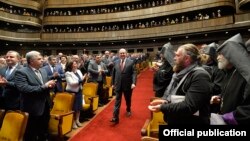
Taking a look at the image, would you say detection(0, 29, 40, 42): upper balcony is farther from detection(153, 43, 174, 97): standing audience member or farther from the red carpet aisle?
detection(153, 43, 174, 97): standing audience member

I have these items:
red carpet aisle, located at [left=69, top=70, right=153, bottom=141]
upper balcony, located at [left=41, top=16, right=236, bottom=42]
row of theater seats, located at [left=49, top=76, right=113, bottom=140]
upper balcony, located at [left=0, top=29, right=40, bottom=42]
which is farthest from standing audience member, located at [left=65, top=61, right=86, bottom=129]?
upper balcony, located at [left=0, top=29, right=40, bottom=42]

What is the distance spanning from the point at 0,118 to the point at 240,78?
3.16m

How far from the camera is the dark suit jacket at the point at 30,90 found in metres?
3.39

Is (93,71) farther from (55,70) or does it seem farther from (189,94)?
(189,94)

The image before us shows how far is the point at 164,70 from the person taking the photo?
4.04 m

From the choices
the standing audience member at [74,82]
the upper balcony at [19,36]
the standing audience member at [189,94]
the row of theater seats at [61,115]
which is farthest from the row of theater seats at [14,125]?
the upper balcony at [19,36]

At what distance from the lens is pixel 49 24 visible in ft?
76.6

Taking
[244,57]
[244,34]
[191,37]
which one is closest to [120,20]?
[191,37]

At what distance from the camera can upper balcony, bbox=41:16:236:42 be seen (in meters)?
15.2

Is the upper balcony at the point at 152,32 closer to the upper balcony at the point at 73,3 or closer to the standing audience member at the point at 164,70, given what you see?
the upper balcony at the point at 73,3

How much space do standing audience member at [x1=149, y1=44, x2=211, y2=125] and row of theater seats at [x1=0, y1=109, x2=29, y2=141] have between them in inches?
69.6

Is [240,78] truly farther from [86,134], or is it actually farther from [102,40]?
[102,40]

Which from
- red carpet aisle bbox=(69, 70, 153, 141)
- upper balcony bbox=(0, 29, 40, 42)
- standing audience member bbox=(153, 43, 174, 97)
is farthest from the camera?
upper balcony bbox=(0, 29, 40, 42)

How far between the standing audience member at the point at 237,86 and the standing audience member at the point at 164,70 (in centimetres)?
154
